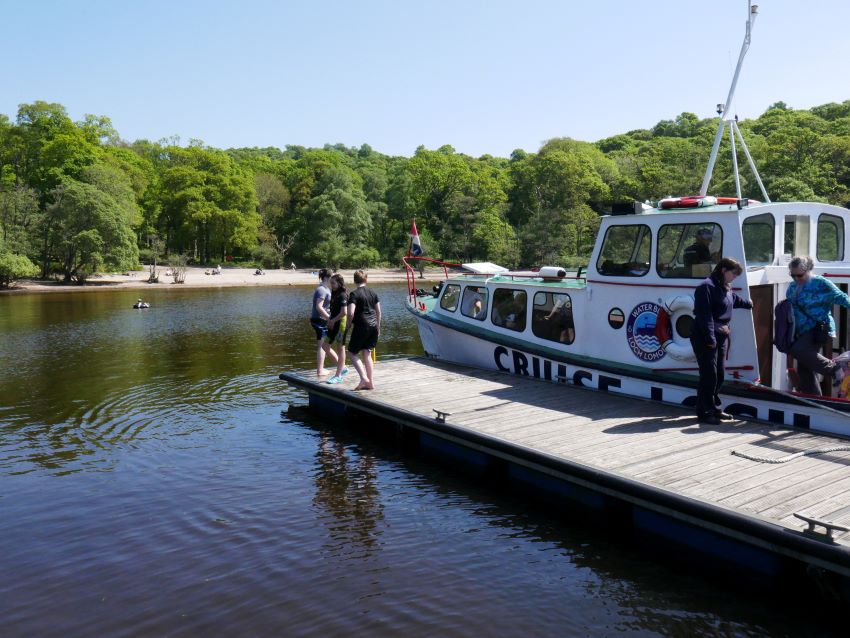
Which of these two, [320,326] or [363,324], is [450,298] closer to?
[320,326]

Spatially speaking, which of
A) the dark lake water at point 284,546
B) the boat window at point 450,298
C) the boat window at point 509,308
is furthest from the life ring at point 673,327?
the boat window at point 450,298

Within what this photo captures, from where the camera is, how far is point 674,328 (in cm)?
1066

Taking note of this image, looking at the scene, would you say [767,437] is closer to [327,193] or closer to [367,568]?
[367,568]

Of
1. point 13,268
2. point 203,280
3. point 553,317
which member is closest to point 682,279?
point 553,317

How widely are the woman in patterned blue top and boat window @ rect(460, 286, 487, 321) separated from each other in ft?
20.9

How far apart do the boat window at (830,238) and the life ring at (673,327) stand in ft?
7.89

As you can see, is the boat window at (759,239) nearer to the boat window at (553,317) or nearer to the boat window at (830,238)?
the boat window at (830,238)

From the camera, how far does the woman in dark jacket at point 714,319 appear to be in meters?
9.15

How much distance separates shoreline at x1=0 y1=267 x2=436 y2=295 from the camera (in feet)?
200

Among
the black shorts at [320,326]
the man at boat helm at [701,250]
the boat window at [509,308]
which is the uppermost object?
the man at boat helm at [701,250]

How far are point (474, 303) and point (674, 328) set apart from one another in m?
5.09

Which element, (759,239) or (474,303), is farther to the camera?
(474,303)

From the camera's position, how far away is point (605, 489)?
798 centimetres

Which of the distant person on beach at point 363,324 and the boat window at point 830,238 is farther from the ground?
the boat window at point 830,238
